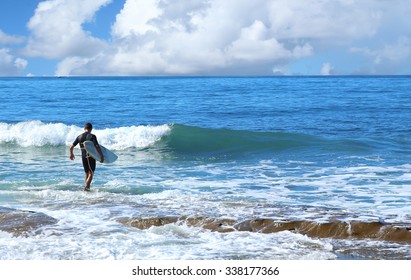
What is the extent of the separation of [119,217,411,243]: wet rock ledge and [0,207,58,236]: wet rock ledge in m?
1.44

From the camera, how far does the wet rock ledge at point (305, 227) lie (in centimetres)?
897

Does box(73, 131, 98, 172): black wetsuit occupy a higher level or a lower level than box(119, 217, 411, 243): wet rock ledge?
higher

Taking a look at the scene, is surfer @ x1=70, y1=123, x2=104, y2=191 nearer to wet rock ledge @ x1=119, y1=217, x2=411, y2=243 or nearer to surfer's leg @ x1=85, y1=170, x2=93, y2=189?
surfer's leg @ x1=85, y1=170, x2=93, y2=189

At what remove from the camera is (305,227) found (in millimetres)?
9398

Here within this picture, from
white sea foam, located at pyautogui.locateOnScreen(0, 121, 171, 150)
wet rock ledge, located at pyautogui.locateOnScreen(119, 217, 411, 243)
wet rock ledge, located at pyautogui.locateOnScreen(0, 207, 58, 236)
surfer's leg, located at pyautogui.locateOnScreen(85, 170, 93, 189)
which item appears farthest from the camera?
white sea foam, located at pyautogui.locateOnScreen(0, 121, 171, 150)

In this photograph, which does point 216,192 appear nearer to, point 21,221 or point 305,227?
point 305,227

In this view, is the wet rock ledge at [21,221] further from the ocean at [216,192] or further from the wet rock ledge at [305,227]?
the wet rock ledge at [305,227]

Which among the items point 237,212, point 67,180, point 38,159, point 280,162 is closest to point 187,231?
point 237,212

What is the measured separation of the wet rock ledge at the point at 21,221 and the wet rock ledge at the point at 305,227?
1.44 meters

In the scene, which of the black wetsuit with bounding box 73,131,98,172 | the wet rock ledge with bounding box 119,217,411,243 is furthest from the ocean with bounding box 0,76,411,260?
the black wetsuit with bounding box 73,131,98,172

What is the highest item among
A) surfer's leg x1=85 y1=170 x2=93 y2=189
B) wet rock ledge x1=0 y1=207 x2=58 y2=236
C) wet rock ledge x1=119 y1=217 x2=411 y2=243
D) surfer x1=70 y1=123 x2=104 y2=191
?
surfer x1=70 y1=123 x2=104 y2=191

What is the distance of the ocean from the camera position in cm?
859

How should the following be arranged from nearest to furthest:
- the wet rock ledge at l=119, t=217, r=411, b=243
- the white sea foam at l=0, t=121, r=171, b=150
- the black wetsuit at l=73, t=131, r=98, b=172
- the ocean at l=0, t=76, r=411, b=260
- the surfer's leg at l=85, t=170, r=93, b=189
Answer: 1. the ocean at l=0, t=76, r=411, b=260
2. the wet rock ledge at l=119, t=217, r=411, b=243
3. the surfer's leg at l=85, t=170, r=93, b=189
4. the black wetsuit at l=73, t=131, r=98, b=172
5. the white sea foam at l=0, t=121, r=171, b=150

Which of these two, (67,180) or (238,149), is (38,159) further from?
(238,149)
